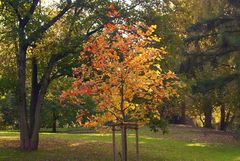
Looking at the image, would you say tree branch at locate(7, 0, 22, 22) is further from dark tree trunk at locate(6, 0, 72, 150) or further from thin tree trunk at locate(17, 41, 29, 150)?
thin tree trunk at locate(17, 41, 29, 150)

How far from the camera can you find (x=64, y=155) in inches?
687

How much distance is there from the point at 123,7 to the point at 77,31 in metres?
2.34

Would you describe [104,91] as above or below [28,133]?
above

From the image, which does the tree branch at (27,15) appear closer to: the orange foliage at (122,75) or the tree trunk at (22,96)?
the tree trunk at (22,96)

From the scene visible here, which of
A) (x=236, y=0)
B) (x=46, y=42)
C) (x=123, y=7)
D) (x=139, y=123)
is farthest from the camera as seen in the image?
(x=236, y=0)

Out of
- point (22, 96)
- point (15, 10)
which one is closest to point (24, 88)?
point (22, 96)

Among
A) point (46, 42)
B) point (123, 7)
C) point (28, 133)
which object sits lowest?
point (28, 133)

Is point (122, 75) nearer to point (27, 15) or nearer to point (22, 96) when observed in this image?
point (27, 15)

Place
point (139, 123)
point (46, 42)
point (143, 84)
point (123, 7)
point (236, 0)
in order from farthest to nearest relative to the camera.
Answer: point (236, 0) → point (46, 42) → point (123, 7) → point (139, 123) → point (143, 84)

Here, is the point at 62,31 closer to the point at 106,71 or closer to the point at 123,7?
the point at 123,7

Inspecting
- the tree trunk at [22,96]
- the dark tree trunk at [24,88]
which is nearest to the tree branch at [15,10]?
the dark tree trunk at [24,88]

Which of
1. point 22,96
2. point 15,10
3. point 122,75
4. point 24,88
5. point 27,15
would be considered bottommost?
point 22,96

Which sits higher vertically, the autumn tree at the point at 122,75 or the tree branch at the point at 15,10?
the tree branch at the point at 15,10

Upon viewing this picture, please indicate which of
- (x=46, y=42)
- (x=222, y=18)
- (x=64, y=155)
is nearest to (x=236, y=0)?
(x=222, y=18)
